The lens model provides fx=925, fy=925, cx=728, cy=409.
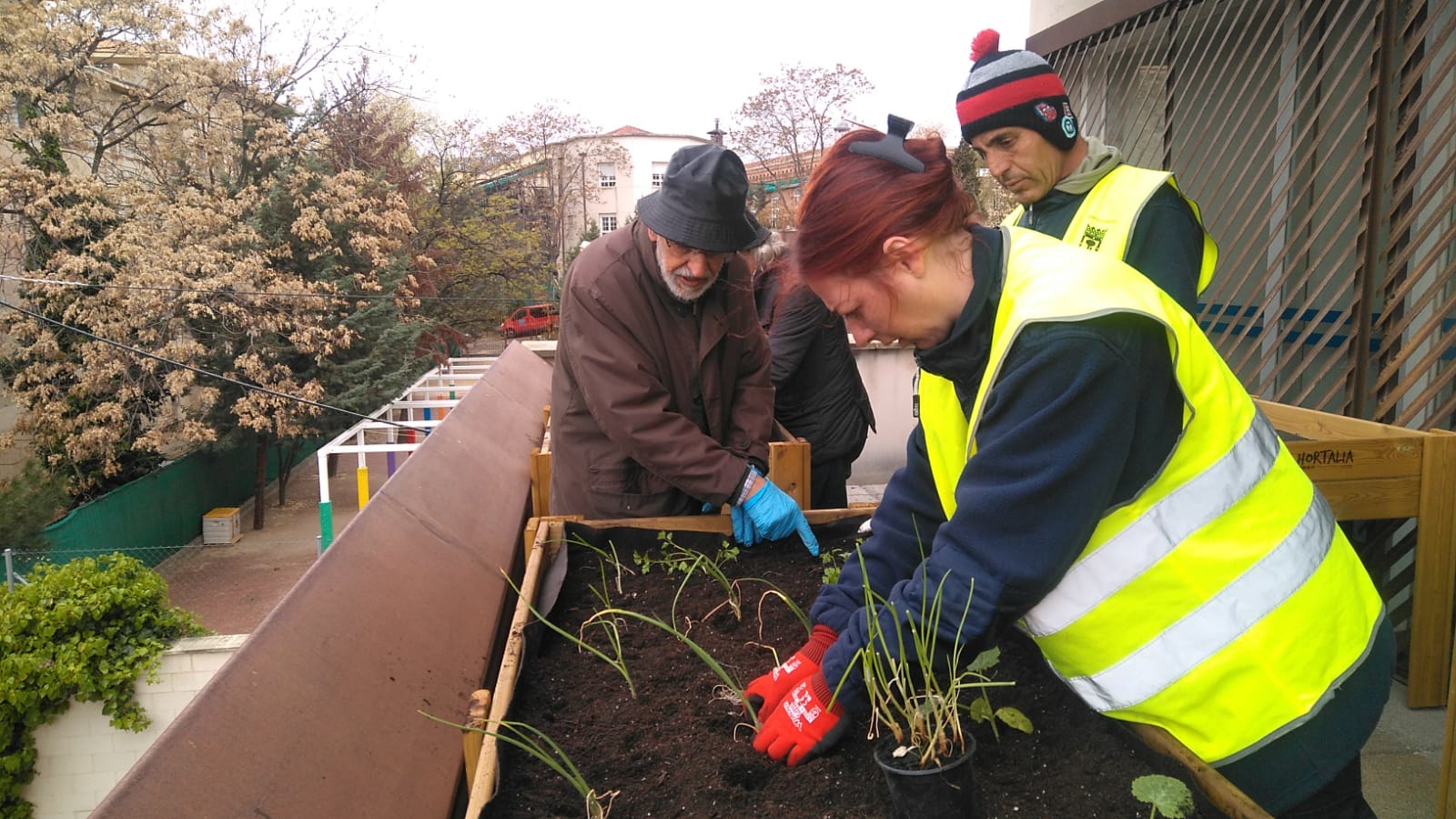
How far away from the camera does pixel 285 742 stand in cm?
161

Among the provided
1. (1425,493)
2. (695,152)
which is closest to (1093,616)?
(695,152)

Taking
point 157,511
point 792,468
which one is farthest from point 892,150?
point 157,511

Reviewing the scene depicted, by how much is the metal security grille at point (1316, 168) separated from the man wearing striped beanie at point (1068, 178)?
2.04 m

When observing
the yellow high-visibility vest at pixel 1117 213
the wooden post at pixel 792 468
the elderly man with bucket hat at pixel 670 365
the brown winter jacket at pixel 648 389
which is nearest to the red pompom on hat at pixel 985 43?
the yellow high-visibility vest at pixel 1117 213

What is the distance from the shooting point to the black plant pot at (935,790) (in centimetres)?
115

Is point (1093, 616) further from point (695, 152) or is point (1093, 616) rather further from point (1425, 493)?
point (1425, 493)

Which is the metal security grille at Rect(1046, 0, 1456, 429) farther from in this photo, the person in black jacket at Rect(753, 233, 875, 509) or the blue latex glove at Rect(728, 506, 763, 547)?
the blue latex glove at Rect(728, 506, 763, 547)

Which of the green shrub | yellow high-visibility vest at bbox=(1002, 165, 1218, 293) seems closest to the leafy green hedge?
the green shrub

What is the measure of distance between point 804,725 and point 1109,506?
563 mm

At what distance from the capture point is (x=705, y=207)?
2.31m

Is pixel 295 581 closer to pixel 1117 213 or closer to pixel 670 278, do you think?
pixel 670 278

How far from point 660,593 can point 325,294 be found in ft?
58.3

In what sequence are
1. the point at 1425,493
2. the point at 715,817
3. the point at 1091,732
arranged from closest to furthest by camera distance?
the point at 715,817
the point at 1091,732
the point at 1425,493

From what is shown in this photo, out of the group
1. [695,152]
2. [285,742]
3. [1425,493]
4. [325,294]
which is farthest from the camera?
[325,294]
